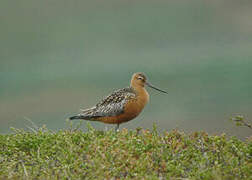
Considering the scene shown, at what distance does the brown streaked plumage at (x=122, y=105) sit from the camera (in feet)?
37.7

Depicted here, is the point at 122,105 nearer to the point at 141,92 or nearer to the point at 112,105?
the point at 112,105

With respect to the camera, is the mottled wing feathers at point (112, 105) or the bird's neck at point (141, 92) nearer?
the mottled wing feathers at point (112, 105)

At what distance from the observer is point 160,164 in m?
8.05

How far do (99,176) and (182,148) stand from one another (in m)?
2.49

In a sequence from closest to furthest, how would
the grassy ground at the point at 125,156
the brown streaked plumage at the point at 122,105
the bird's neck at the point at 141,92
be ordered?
the grassy ground at the point at 125,156, the brown streaked plumage at the point at 122,105, the bird's neck at the point at 141,92

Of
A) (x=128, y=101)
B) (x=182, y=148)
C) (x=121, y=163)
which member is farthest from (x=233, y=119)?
(x=128, y=101)

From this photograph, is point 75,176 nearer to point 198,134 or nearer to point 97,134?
point 97,134

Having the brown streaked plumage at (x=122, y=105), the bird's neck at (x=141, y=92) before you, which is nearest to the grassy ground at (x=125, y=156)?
the brown streaked plumage at (x=122, y=105)

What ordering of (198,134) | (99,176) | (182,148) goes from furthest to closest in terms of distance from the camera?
(198,134)
(182,148)
(99,176)

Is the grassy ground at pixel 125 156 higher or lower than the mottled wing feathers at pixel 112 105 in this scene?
lower

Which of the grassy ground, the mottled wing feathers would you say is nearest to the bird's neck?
the mottled wing feathers

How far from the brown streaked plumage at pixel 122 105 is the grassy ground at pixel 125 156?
1440mm

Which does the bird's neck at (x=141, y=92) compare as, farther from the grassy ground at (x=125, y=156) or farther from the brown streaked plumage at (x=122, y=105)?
the grassy ground at (x=125, y=156)

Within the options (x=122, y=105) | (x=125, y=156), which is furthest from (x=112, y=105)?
(x=125, y=156)
